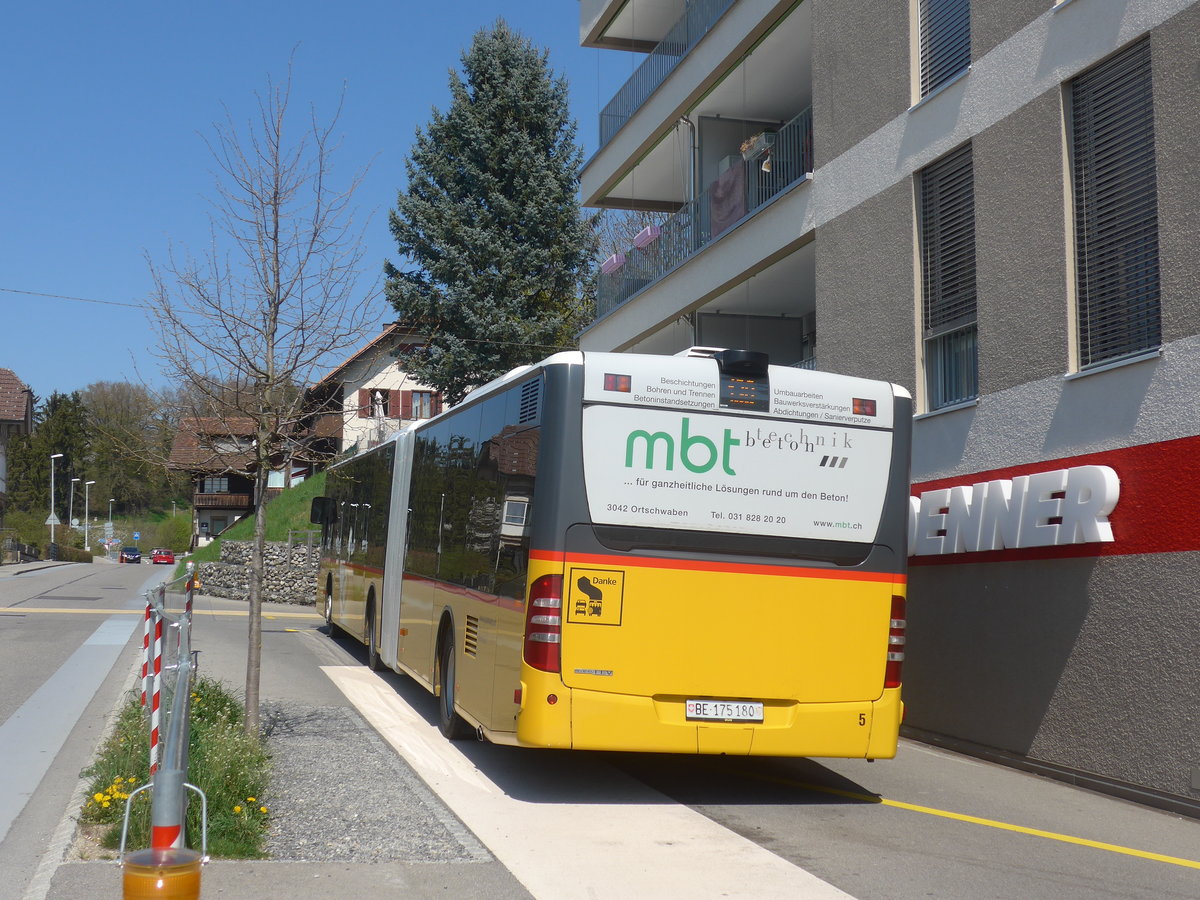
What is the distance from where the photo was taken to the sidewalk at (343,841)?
6.08m

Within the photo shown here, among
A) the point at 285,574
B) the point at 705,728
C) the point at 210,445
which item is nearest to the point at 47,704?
the point at 210,445

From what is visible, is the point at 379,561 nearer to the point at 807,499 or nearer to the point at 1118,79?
the point at 807,499

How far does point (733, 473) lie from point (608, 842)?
260 centimetres

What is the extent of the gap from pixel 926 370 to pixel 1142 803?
16.5 feet

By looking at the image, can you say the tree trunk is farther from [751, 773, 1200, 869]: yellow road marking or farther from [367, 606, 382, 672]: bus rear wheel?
[367, 606, 382, 672]: bus rear wheel

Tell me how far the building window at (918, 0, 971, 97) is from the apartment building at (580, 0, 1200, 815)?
25 millimetres

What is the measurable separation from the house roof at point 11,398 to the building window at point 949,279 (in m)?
68.8

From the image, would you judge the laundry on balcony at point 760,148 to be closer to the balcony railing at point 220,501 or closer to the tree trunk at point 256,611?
the tree trunk at point 256,611

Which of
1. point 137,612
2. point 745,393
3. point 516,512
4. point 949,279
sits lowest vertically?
point 137,612

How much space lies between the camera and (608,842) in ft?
24.2

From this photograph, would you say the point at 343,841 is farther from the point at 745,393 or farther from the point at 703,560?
the point at 745,393

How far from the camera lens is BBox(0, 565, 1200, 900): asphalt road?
655cm

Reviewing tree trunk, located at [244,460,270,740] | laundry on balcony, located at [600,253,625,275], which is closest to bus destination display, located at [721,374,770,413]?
tree trunk, located at [244,460,270,740]

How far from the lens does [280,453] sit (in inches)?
404
